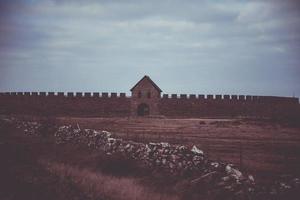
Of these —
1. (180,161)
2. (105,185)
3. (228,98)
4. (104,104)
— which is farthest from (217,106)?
(105,185)

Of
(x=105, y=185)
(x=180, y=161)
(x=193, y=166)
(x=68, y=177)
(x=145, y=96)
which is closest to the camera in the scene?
(x=105, y=185)

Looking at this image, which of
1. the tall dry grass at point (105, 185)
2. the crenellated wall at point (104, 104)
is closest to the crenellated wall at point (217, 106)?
the crenellated wall at point (104, 104)

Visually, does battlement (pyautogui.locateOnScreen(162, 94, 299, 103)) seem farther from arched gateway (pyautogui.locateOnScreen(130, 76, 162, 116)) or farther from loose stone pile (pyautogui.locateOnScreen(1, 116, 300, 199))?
loose stone pile (pyautogui.locateOnScreen(1, 116, 300, 199))

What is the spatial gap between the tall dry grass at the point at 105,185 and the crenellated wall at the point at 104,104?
3266cm

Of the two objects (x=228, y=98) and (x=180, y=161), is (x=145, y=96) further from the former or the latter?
(x=180, y=161)

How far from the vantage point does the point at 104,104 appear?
49062 millimetres

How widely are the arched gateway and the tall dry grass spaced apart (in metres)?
32.3

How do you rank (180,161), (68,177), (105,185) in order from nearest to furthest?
1. (105,185)
2. (68,177)
3. (180,161)

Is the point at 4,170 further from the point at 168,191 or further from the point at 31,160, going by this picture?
the point at 168,191

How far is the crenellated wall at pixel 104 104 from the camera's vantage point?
4875cm

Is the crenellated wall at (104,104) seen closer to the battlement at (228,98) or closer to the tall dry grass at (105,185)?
the battlement at (228,98)

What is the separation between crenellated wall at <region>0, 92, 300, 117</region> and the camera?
160 feet

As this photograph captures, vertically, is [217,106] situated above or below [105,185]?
above

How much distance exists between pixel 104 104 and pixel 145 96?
5310 millimetres
